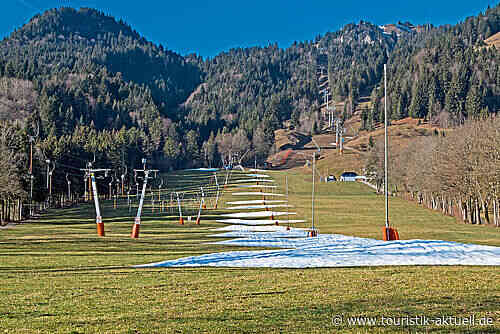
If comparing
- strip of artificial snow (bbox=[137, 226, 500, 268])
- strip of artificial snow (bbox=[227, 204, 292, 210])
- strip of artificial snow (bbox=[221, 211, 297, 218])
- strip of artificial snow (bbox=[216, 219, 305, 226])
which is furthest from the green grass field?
strip of artificial snow (bbox=[227, 204, 292, 210])

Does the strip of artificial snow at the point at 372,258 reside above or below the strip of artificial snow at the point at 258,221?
above

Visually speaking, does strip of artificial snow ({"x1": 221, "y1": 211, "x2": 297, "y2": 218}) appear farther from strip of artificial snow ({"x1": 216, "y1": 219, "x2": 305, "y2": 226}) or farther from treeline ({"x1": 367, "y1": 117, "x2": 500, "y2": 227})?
treeline ({"x1": 367, "y1": 117, "x2": 500, "y2": 227})

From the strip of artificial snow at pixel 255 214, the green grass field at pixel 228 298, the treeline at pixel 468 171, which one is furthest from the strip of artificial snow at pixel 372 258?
the strip of artificial snow at pixel 255 214

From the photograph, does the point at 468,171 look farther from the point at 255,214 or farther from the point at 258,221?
the point at 255,214

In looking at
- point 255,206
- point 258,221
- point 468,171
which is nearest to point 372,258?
point 468,171

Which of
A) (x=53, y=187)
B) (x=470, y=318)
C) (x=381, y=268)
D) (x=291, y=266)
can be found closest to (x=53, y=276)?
(x=291, y=266)

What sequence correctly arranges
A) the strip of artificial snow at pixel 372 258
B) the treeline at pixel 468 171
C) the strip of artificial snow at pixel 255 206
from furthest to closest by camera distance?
the strip of artificial snow at pixel 255 206 < the treeline at pixel 468 171 < the strip of artificial snow at pixel 372 258

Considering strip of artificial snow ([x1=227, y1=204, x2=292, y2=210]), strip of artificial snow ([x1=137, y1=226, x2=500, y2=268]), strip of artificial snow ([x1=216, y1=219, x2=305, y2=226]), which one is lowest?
strip of artificial snow ([x1=216, y1=219, x2=305, y2=226])

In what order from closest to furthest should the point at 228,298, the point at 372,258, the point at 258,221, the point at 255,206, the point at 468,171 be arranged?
the point at 228,298, the point at 372,258, the point at 468,171, the point at 258,221, the point at 255,206

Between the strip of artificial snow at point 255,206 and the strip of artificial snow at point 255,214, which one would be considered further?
the strip of artificial snow at point 255,206

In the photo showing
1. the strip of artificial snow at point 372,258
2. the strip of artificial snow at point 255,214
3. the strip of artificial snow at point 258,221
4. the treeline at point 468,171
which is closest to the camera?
the strip of artificial snow at point 372,258

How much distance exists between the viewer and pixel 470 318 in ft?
30.5

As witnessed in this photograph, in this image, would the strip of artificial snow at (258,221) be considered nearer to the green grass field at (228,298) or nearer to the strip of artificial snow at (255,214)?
the strip of artificial snow at (255,214)

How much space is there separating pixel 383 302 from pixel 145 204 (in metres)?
94.5
